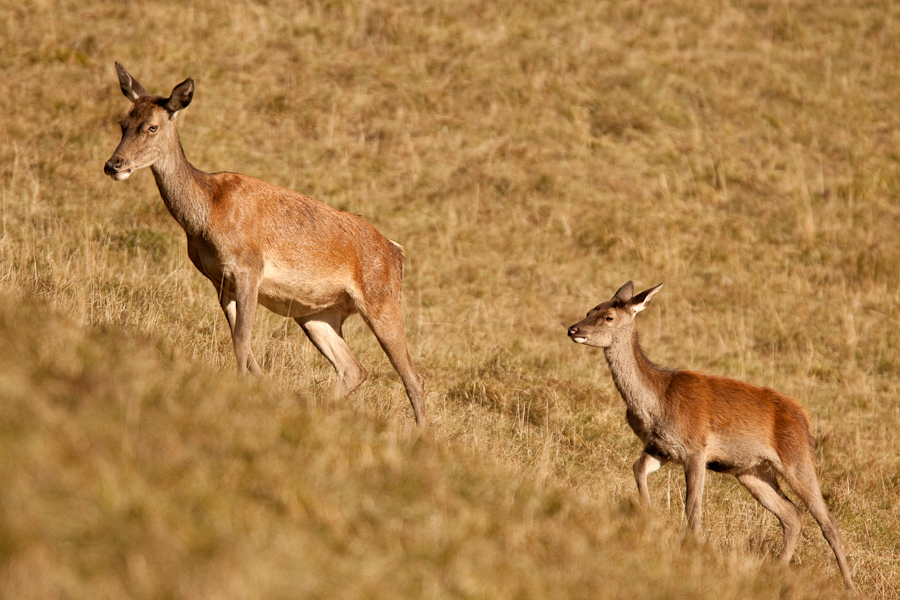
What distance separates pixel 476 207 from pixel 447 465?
10.5 meters

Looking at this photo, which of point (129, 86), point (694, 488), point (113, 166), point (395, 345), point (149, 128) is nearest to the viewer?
point (113, 166)

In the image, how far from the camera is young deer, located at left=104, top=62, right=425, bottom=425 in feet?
26.8

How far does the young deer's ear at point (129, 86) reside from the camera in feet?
27.9

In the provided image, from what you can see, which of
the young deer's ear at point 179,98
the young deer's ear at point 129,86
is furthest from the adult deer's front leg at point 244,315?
the young deer's ear at point 129,86

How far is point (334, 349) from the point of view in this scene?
31.3 ft

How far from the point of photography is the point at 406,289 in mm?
13703

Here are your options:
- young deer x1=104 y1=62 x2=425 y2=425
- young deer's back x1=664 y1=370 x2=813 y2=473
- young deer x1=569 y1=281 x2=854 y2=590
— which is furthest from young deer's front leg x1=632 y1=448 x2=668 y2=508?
young deer x1=104 y1=62 x2=425 y2=425

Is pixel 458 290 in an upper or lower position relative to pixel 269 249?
lower

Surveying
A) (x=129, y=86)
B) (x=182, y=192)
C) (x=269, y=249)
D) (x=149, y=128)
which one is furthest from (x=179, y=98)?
(x=269, y=249)

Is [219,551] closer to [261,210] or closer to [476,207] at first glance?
[261,210]

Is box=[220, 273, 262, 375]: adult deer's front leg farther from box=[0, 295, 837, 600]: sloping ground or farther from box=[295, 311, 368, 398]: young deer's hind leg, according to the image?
box=[0, 295, 837, 600]: sloping ground

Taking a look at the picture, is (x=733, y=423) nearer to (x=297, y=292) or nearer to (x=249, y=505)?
(x=297, y=292)

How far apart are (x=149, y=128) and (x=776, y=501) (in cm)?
609

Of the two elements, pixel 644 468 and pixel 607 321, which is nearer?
pixel 644 468
